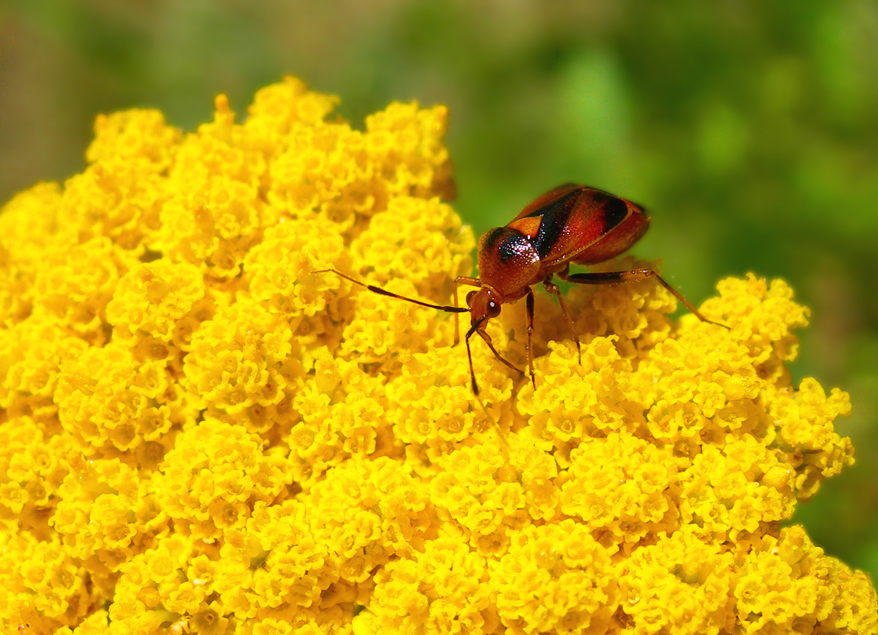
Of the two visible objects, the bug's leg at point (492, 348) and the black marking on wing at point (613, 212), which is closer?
the bug's leg at point (492, 348)

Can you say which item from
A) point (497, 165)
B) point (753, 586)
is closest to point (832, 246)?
point (497, 165)

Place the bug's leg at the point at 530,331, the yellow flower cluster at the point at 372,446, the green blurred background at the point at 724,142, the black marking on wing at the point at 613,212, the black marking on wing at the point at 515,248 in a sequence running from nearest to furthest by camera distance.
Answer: the yellow flower cluster at the point at 372,446 → the bug's leg at the point at 530,331 → the black marking on wing at the point at 515,248 → the black marking on wing at the point at 613,212 → the green blurred background at the point at 724,142

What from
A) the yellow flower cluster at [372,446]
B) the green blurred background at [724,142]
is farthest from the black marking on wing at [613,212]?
the green blurred background at [724,142]

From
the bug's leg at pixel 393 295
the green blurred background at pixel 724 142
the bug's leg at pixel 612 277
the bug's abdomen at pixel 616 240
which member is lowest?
the bug's leg at pixel 393 295

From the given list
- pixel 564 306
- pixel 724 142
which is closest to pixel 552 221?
pixel 564 306

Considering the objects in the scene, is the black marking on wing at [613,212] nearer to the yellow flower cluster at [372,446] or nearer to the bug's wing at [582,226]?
the bug's wing at [582,226]

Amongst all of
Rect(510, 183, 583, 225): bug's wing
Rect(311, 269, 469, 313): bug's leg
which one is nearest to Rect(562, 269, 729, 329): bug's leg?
Rect(510, 183, 583, 225): bug's wing

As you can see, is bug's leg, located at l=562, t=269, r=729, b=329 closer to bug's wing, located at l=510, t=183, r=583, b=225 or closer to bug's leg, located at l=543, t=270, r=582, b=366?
bug's leg, located at l=543, t=270, r=582, b=366

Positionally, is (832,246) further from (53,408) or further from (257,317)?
(53,408)

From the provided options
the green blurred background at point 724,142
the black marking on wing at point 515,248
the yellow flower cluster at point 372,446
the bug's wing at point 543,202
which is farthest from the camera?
the green blurred background at point 724,142
